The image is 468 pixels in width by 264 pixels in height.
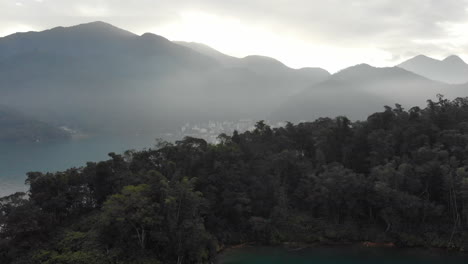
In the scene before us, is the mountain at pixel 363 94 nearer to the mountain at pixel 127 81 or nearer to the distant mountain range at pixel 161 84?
the distant mountain range at pixel 161 84

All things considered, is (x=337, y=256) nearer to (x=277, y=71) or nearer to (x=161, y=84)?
(x=161, y=84)

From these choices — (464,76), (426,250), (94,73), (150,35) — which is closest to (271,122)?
(426,250)

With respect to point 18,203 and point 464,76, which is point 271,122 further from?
point 464,76

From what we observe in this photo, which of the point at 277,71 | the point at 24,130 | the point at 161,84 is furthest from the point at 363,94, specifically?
the point at 161,84

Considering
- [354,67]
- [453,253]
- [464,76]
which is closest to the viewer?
[453,253]

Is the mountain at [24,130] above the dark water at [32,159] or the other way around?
above

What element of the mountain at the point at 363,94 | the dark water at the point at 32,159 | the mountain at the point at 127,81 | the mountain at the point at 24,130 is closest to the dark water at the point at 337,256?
the dark water at the point at 32,159

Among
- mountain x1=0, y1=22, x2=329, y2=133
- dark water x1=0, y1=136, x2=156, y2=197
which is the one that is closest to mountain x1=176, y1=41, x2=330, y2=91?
mountain x1=0, y1=22, x2=329, y2=133
